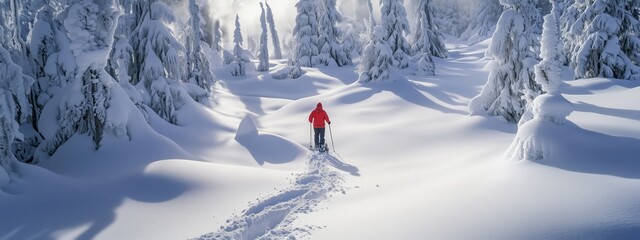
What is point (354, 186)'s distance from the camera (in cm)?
793

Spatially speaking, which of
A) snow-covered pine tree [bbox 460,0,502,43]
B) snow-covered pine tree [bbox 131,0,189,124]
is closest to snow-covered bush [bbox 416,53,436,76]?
snow-covered pine tree [bbox 131,0,189,124]

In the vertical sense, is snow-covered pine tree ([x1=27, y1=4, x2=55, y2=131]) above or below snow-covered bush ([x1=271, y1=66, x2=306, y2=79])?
above

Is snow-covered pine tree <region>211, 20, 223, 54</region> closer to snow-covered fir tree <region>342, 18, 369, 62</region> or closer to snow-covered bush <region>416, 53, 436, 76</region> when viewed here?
snow-covered fir tree <region>342, 18, 369, 62</region>

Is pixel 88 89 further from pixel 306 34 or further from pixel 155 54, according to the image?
pixel 306 34

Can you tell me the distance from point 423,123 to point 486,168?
679 centimetres

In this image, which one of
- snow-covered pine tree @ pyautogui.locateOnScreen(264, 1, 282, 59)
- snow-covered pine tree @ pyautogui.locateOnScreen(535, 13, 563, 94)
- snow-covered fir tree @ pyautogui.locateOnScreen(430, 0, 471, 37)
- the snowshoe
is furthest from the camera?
snow-covered fir tree @ pyautogui.locateOnScreen(430, 0, 471, 37)

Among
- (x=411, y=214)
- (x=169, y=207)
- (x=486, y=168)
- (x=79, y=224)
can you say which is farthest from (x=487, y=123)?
(x=79, y=224)

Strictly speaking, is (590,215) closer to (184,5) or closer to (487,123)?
(487,123)

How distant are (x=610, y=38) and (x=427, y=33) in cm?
1919

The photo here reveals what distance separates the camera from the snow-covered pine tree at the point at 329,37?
37.3 metres

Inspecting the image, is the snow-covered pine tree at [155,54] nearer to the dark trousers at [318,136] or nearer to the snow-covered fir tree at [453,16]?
the dark trousers at [318,136]

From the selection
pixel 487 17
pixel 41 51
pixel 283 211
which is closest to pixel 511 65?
pixel 283 211

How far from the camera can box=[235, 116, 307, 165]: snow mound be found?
11.3 metres

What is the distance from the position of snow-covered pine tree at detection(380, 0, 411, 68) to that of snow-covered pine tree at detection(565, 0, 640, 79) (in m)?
10.3
